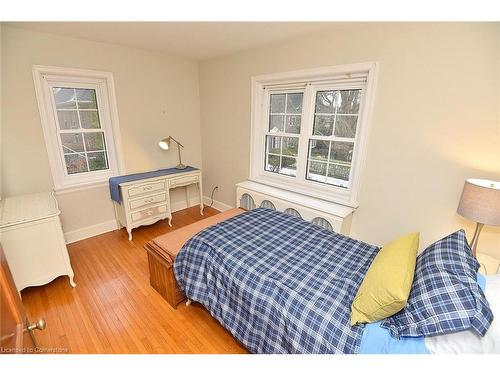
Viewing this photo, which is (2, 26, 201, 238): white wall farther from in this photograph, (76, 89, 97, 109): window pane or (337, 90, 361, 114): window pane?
(337, 90, 361, 114): window pane

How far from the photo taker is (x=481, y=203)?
4.58 ft

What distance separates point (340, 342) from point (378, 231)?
1491mm

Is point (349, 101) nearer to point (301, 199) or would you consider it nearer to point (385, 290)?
point (301, 199)

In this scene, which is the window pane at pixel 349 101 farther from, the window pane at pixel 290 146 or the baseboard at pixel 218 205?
the baseboard at pixel 218 205

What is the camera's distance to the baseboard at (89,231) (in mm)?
2703

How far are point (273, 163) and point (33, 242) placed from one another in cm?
251

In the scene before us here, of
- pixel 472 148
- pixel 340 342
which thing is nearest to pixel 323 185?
pixel 472 148

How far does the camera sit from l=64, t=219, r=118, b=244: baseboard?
8.87 feet

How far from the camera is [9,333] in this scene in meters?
0.64

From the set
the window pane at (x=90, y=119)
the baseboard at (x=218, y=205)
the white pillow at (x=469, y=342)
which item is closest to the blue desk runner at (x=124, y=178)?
the window pane at (x=90, y=119)

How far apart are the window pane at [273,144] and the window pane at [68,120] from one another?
7.47ft

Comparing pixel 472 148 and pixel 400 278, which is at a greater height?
pixel 472 148

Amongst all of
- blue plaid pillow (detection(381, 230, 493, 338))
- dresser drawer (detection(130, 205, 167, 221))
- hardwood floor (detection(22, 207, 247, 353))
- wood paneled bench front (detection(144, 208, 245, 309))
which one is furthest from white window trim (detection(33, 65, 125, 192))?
blue plaid pillow (detection(381, 230, 493, 338))
